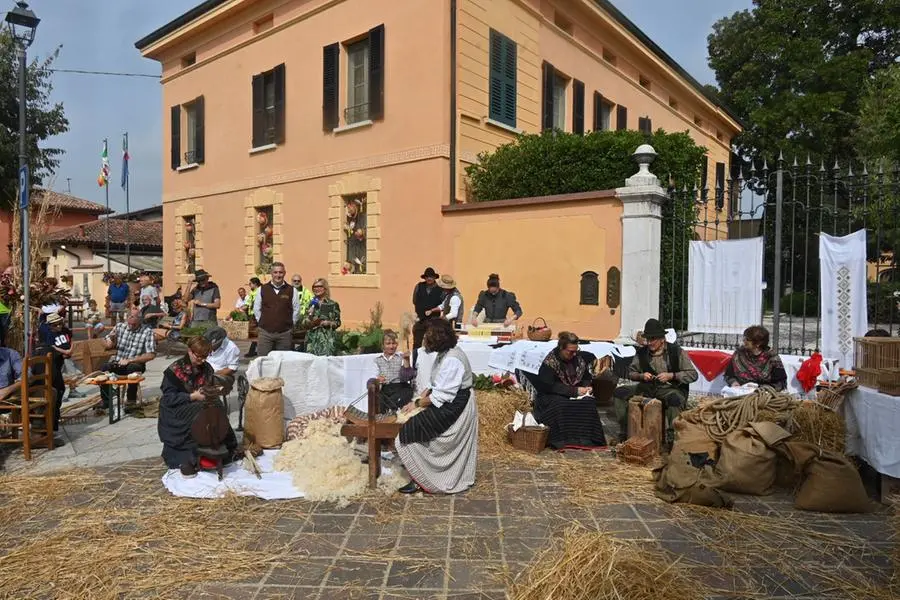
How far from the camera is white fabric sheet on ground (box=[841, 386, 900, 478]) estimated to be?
466cm

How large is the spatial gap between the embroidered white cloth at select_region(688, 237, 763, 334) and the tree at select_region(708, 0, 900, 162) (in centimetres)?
1696

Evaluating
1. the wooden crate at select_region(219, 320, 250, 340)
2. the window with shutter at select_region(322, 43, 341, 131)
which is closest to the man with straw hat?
the window with shutter at select_region(322, 43, 341, 131)

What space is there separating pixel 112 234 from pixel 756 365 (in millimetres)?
31041

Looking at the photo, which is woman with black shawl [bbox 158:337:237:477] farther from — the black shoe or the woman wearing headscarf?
the woman wearing headscarf

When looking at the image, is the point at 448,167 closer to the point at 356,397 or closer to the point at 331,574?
the point at 356,397

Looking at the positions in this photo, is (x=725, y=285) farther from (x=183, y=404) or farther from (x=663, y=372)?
(x=183, y=404)

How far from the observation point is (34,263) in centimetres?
781

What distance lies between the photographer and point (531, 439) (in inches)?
243

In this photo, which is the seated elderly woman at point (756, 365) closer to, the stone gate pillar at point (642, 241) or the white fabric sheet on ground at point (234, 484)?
the stone gate pillar at point (642, 241)

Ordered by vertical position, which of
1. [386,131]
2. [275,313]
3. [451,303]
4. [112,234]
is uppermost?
[386,131]

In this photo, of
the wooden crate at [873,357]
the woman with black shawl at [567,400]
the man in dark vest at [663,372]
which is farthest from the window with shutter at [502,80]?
the wooden crate at [873,357]

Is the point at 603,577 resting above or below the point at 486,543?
above

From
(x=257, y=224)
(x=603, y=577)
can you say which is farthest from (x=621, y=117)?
(x=603, y=577)

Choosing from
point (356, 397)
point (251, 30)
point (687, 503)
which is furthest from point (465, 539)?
point (251, 30)
